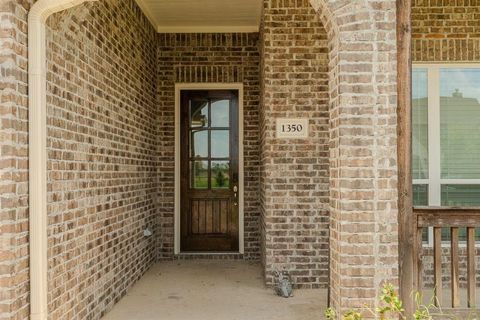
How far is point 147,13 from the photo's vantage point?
21.2ft

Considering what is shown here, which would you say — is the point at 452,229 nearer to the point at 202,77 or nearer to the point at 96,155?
the point at 96,155

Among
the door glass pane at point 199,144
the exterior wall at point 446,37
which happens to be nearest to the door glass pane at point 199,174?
the door glass pane at point 199,144

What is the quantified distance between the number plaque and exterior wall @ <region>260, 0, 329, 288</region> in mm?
58

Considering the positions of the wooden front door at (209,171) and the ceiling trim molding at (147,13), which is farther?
the wooden front door at (209,171)

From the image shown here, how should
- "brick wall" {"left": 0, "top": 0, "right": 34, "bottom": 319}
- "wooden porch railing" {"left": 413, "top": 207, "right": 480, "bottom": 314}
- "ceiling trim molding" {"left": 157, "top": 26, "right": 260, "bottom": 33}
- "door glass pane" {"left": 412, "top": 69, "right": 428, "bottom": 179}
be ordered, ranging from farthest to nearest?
"ceiling trim molding" {"left": 157, "top": 26, "right": 260, "bottom": 33}, "door glass pane" {"left": 412, "top": 69, "right": 428, "bottom": 179}, "wooden porch railing" {"left": 413, "top": 207, "right": 480, "bottom": 314}, "brick wall" {"left": 0, "top": 0, "right": 34, "bottom": 319}

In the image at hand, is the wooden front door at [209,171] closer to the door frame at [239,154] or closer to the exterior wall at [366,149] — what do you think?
the door frame at [239,154]

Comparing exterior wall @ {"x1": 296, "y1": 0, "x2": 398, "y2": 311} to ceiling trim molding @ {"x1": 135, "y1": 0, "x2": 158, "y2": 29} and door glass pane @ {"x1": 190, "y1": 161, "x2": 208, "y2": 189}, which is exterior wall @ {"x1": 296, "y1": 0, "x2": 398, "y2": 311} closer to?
ceiling trim molding @ {"x1": 135, "y1": 0, "x2": 158, "y2": 29}

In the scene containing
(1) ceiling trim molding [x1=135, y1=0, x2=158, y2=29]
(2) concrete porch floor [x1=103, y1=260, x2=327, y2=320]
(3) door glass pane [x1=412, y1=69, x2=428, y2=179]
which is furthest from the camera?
(1) ceiling trim molding [x1=135, y1=0, x2=158, y2=29]

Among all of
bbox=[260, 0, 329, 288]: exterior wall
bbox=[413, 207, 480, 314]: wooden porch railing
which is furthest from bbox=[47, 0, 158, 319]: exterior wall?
bbox=[413, 207, 480, 314]: wooden porch railing

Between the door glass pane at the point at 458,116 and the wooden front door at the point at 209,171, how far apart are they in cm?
300

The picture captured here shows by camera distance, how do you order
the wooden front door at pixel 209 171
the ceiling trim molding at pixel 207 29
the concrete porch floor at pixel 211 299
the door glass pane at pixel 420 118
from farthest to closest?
the wooden front door at pixel 209 171 → the ceiling trim molding at pixel 207 29 → the door glass pane at pixel 420 118 → the concrete porch floor at pixel 211 299

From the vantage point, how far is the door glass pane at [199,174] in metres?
7.32

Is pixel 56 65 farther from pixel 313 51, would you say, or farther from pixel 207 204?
pixel 207 204

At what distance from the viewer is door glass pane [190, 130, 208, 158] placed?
733 cm
